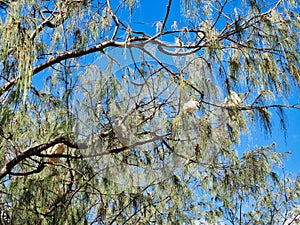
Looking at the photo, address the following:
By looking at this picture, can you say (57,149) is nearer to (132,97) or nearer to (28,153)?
(28,153)

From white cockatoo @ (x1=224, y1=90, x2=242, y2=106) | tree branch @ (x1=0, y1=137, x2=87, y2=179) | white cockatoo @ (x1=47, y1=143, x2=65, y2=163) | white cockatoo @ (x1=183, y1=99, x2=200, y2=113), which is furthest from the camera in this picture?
white cockatoo @ (x1=47, y1=143, x2=65, y2=163)

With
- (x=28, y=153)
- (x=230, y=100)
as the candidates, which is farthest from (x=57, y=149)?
(x=230, y=100)

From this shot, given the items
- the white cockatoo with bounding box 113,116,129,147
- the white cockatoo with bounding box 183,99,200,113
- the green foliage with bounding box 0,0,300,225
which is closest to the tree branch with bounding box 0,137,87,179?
the green foliage with bounding box 0,0,300,225

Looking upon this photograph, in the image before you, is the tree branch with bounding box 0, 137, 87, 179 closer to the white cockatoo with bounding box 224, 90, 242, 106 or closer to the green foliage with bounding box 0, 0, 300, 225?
the green foliage with bounding box 0, 0, 300, 225

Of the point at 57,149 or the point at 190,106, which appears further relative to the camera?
the point at 57,149

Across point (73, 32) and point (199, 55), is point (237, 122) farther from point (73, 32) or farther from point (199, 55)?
point (73, 32)

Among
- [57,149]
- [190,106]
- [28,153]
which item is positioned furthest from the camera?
[57,149]

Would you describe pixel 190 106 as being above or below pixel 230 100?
below

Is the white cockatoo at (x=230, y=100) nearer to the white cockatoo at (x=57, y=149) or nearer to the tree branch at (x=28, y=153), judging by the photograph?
the tree branch at (x=28, y=153)

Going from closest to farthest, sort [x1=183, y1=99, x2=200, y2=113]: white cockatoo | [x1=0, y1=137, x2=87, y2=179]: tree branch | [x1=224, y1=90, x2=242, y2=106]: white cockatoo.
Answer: [x1=183, y1=99, x2=200, y2=113]: white cockatoo → [x1=224, y1=90, x2=242, y2=106]: white cockatoo → [x1=0, y1=137, x2=87, y2=179]: tree branch

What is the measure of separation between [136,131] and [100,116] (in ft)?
0.39

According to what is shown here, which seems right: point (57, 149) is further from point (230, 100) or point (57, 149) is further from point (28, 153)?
→ point (230, 100)

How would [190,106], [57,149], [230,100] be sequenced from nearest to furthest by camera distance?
[190,106] → [230,100] → [57,149]

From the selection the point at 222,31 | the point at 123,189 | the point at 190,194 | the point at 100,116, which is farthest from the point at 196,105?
the point at 190,194
